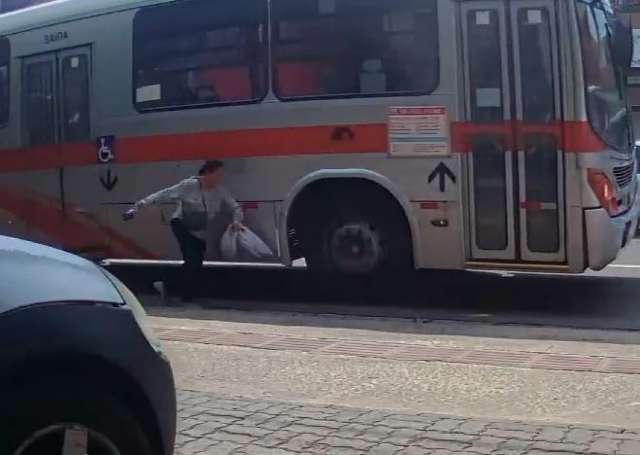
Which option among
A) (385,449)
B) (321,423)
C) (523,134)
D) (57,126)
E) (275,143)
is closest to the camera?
(385,449)

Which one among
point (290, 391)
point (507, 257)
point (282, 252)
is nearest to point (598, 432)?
point (290, 391)

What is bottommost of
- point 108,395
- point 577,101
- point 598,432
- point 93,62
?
point 598,432

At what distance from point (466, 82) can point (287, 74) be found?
6.32 feet

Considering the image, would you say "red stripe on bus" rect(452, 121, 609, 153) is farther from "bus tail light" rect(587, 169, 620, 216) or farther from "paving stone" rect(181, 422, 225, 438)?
"paving stone" rect(181, 422, 225, 438)

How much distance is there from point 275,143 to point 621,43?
3522mm

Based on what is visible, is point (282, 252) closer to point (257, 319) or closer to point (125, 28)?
point (257, 319)

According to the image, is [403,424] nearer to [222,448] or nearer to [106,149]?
[222,448]

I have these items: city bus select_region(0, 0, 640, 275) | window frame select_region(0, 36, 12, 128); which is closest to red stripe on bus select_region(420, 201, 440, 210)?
city bus select_region(0, 0, 640, 275)

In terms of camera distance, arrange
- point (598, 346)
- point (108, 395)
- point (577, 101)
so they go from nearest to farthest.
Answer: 1. point (108, 395)
2. point (598, 346)
3. point (577, 101)

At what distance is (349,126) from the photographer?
976cm

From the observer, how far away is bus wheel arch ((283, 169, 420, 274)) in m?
9.70

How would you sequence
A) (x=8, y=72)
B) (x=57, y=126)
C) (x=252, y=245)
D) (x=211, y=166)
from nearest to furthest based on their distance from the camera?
(x=252, y=245) → (x=211, y=166) → (x=57, y=126) → (x=8, y=72)

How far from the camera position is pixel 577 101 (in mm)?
8836

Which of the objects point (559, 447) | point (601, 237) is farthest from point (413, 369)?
point (601, 237)
